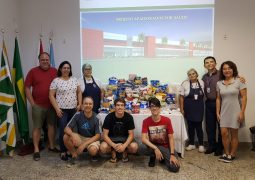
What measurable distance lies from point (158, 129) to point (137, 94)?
0.77m

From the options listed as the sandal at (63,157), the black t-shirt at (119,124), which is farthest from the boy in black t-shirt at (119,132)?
the sandal at (63,157)

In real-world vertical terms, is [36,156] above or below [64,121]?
below

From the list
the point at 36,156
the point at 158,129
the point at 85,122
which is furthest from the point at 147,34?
the point at 36,156

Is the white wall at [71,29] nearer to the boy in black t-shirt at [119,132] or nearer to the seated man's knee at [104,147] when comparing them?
the boy in black t-shirt at [119,132]

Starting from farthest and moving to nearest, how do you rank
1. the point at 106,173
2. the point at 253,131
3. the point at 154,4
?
1. the point at 154,4
2. the point at 253,131
3. the point at 106,173

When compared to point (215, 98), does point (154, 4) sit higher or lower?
higher

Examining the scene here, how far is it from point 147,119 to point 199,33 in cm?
166

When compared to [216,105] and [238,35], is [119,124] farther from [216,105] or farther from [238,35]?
[238,35]

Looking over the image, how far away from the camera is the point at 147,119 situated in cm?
334

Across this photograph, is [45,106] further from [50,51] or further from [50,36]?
[50,36]

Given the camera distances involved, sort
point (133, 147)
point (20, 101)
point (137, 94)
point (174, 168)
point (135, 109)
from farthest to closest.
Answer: point (137, 94), point (20, 101), point (135, 109), point (133, 147), point (174, 168)

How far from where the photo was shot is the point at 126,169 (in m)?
3.19

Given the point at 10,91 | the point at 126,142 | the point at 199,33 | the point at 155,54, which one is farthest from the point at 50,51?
the point at 199,33

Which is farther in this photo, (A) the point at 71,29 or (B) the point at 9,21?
(A) the point at 71,29
